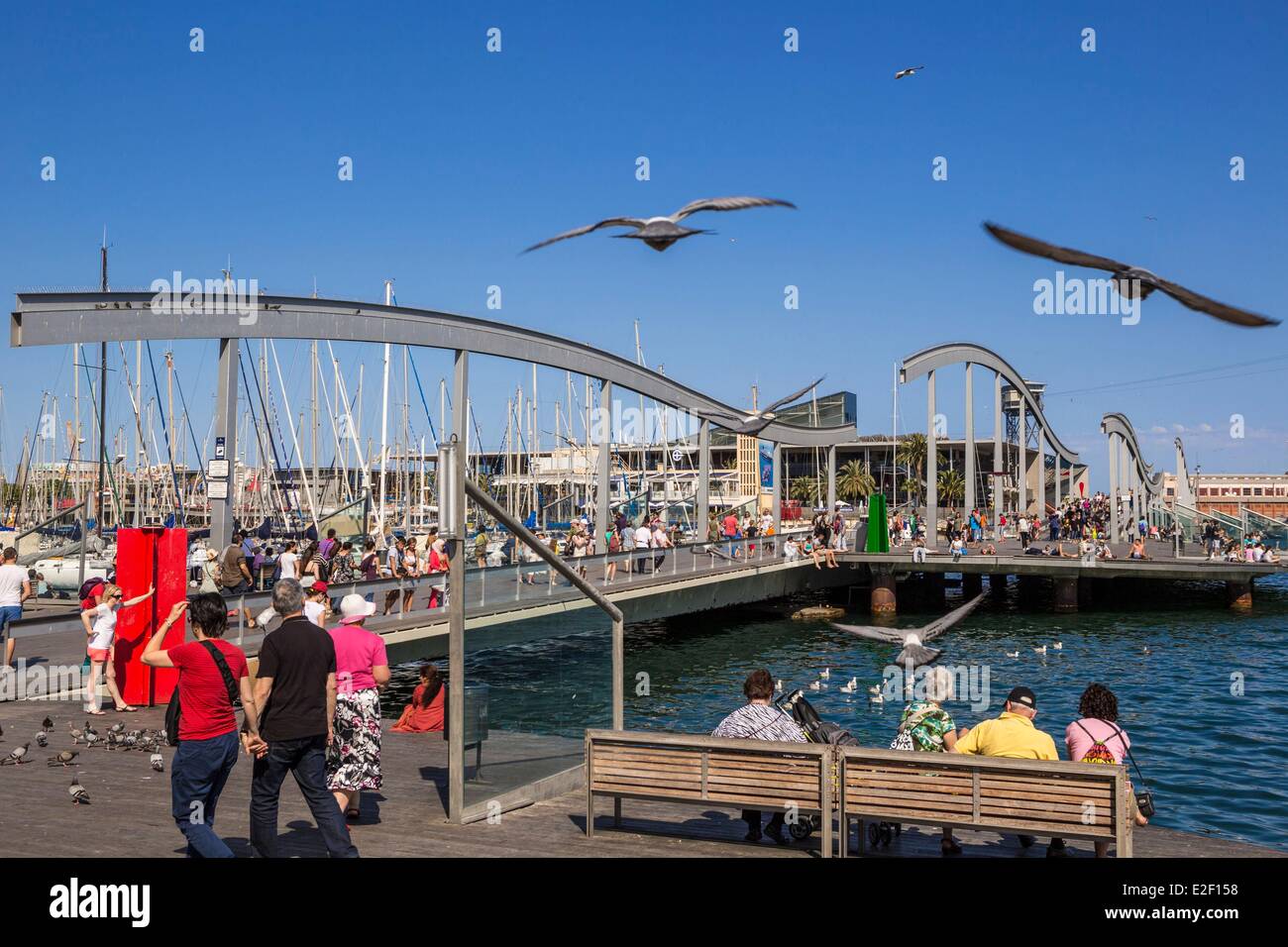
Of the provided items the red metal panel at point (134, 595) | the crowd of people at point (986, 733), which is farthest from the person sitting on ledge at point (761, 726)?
the red metal panel at point (134, 595)

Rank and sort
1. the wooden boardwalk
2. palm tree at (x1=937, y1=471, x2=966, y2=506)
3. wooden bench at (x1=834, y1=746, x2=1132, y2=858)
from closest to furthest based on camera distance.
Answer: wooden bench at (x1=834, y1=746, x2=1132, y2=858), the wooden boardwalk, palm tree at (x1=937, y1=471, x2=966, y2=506)

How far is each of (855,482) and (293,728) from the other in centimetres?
11049

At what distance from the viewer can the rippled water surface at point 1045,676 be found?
9.41 m

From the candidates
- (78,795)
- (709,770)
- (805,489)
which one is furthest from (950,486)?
(78,795)

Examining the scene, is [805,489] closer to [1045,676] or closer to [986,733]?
[1045,676]

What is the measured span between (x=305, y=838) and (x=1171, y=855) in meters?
6.02

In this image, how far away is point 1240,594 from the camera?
40.0 metres

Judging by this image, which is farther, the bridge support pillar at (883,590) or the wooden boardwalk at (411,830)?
the bridge support pillar at (883,590)

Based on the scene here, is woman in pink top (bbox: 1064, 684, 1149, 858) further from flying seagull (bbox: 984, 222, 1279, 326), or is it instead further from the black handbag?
the black handbag

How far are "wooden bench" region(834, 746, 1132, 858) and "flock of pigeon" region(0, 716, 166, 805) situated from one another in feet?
21.5

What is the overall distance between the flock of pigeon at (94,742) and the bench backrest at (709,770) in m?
4.71

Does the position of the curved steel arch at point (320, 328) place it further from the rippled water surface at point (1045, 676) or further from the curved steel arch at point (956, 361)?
the curved steel arch at point (956, 361)

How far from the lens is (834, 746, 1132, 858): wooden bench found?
662cm

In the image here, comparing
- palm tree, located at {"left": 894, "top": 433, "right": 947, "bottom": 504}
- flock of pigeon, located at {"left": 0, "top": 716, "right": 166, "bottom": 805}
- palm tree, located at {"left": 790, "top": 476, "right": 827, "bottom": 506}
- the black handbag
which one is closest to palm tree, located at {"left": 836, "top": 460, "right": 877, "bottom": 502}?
palm tree, located at {"left": 790, "top": 476, "right": 827, "bottom": 506}
